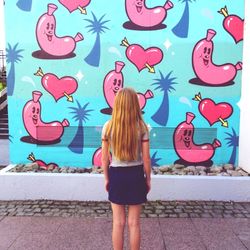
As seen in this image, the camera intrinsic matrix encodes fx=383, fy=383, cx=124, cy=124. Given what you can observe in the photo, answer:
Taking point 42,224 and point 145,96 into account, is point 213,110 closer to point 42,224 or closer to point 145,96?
point 145,96

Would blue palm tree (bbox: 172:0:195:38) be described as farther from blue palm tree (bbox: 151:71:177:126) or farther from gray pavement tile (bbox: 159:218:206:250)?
gray pavement tile (bbox: 159:218:206:250)

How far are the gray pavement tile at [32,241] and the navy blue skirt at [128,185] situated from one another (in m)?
1.38

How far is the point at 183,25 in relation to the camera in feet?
22.1

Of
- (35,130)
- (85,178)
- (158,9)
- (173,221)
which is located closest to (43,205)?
(85,178)

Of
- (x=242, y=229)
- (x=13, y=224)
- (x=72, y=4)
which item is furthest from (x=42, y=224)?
(x=72, y=4)

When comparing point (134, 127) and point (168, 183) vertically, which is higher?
point (134, 127)

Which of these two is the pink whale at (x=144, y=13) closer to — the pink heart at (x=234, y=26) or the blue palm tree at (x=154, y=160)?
the pink heart at (x=234, y=26)

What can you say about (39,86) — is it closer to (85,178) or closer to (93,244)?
(85,178)

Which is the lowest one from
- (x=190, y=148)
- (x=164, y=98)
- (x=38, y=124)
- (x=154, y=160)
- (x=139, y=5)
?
(x=154, y=160)

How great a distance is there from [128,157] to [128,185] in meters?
0.27

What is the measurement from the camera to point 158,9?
6.70m

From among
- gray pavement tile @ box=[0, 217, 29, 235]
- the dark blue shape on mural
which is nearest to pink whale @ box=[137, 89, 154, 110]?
the dark blue shape on mural

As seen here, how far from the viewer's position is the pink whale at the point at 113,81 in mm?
6840

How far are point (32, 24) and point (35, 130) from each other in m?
1.91
